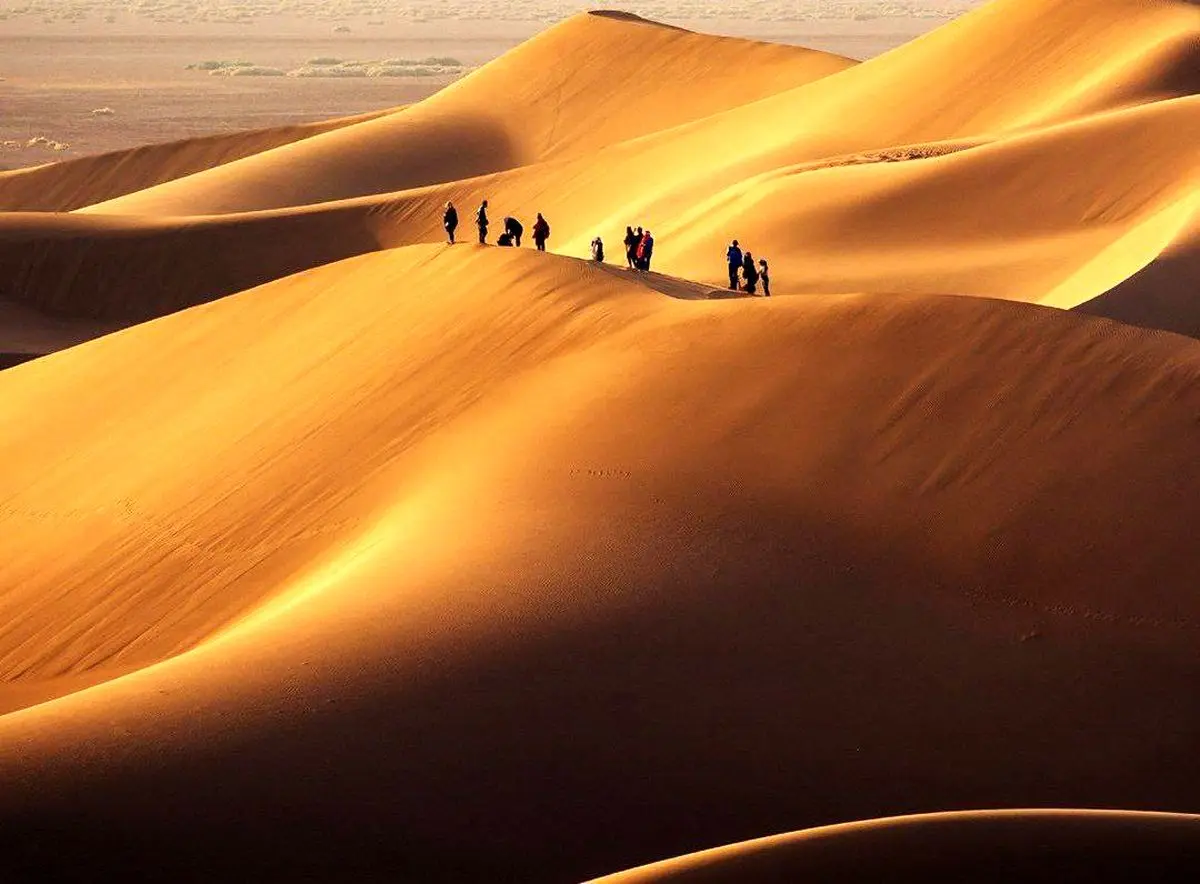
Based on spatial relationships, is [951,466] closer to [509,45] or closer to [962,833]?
[962,833]

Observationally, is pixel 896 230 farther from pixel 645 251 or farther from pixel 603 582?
pixel 603 582

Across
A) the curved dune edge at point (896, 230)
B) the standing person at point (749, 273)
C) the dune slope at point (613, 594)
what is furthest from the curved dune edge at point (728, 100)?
the dune slope at point (613, 594)

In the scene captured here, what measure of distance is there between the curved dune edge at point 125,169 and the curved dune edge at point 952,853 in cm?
4654

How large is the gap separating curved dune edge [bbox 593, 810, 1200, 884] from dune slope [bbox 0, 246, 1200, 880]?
1777 millimetres

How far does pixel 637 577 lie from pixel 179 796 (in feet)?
9.65

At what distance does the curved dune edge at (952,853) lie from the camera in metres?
6.30

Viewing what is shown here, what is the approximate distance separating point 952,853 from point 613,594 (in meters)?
3.70

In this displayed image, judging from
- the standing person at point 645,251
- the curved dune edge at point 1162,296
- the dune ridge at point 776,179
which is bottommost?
the curved dune edge at point 1162,296

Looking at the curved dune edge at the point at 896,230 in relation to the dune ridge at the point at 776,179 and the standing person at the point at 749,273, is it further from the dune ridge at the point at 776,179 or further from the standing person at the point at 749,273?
the standing person at the point at 749,273

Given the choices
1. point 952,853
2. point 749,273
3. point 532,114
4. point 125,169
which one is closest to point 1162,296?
point 749,273

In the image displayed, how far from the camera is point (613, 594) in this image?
9883mm

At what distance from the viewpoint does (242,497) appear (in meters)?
13.7

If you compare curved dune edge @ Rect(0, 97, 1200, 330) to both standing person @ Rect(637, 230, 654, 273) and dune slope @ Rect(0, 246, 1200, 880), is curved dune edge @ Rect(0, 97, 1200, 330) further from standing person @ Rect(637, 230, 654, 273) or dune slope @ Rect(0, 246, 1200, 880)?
dune slope @ Rect(0, 246, 1200, 880)

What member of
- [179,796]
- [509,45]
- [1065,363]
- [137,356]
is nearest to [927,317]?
[1065,363]
